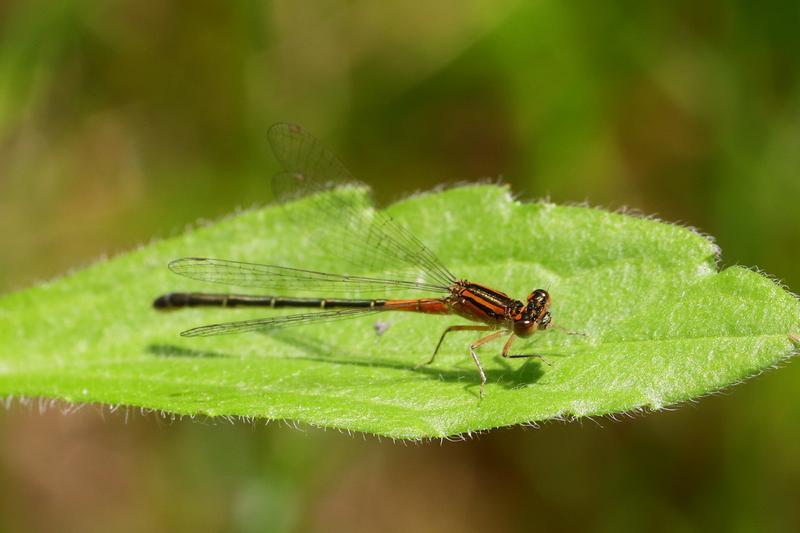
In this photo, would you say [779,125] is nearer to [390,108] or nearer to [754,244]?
[754,244]

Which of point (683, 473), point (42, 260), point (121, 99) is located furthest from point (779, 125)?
point (42, 260)

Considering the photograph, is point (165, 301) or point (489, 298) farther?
Result: point (165, 301)

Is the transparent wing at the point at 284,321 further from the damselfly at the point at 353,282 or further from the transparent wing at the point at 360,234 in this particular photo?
the transparent wing at the point at 360,234

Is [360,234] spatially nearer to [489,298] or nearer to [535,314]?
[489,298]

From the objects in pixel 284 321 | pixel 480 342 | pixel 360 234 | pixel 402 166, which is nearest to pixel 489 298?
pixel 480 342

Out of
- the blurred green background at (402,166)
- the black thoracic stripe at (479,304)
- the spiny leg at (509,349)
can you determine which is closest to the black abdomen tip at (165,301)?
the blurred green background at (402,166)

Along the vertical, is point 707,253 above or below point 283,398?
above

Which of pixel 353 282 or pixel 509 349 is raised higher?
pixel 353 282
